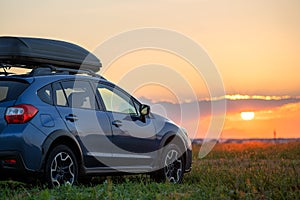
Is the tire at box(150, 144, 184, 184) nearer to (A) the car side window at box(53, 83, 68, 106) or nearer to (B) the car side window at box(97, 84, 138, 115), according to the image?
(B) the car side window at box(97, 84, 138, 115)

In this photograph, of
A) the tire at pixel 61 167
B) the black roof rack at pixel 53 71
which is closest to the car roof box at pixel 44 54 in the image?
the black roof rack at pixel 53 71

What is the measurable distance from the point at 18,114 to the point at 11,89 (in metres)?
0.57

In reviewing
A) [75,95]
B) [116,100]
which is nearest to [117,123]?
[116,100]

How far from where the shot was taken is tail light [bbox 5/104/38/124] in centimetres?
898

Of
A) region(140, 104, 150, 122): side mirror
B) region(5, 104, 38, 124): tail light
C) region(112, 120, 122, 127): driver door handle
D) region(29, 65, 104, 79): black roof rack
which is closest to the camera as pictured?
region(5, 104, 38, 124): tail light

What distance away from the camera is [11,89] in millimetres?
9414

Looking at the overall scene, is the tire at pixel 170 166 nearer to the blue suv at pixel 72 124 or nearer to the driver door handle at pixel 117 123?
the blue suv at pixel 72 124

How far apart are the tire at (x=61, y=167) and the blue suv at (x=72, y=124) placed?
1 centimetres

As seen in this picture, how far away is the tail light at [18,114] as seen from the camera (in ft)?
29.5

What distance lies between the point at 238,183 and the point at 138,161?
243cm

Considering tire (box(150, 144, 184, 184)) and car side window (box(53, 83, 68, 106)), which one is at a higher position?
car side window (box(53, 83, 68, 106))

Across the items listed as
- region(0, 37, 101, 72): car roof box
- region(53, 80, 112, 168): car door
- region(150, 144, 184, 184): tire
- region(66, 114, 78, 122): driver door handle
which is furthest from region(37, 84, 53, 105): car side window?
region(150, 144, 184, 184): tire

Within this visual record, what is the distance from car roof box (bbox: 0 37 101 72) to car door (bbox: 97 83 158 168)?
783 millimetres

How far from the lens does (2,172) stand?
29.5 feet
